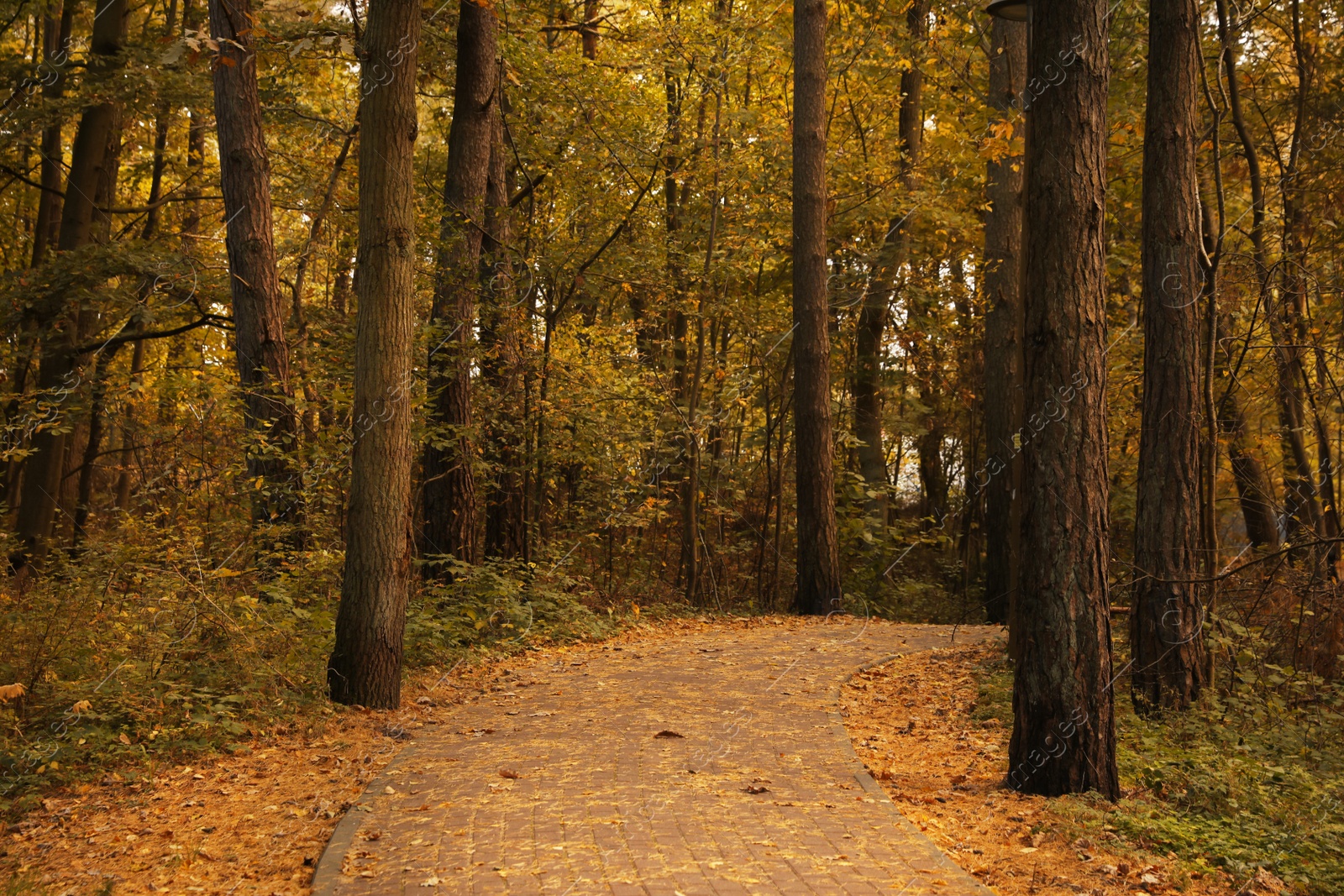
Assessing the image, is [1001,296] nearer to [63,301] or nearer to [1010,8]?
[1010,8]

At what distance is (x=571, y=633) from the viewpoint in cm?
1180

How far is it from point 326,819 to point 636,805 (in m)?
1.70

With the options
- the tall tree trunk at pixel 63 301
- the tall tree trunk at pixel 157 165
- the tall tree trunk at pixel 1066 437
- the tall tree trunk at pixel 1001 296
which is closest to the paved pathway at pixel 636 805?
the tall tree trunk at pixel 1066 437

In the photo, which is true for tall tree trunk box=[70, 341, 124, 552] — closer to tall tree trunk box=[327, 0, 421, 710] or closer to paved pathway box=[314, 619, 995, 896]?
tall tree trunk box=[327, 0, 421, 710]

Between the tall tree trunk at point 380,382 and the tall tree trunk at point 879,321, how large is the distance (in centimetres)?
1308

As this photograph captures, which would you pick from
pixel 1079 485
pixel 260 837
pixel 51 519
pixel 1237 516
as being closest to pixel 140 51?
pixel 51 519

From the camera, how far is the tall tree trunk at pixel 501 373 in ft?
41.9

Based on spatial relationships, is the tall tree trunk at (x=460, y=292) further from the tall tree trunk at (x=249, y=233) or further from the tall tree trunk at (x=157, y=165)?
the tall tree trunk at (x=157, y=165)

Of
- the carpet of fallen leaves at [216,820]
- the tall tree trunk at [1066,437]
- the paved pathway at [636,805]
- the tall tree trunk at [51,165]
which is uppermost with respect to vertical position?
the tall tree trunk at [51,165]

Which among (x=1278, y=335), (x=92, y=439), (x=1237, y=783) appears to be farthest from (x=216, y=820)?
(x=92, y=439)

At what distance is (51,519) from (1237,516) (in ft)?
67.7

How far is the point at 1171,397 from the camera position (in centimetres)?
866

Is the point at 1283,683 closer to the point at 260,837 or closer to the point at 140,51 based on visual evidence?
the point at 260,837

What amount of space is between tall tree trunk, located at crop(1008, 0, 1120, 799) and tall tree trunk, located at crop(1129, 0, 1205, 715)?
112 inches
